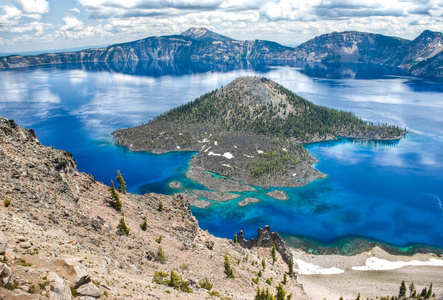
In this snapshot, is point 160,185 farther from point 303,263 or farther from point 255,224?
point 303,263

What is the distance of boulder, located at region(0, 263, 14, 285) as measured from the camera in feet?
78.6

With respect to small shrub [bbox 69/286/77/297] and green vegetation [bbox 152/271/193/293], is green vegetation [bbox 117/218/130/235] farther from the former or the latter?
small shrub [bbox 69/286/77/297]

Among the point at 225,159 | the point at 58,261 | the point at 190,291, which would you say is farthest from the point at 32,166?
the point at 225,159

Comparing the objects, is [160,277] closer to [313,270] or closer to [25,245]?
[25,245]

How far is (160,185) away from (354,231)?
297ft

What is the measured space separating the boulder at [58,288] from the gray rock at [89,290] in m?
1.28

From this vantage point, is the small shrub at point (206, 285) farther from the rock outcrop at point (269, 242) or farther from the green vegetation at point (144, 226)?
the rock outcrop at point (269, 242)

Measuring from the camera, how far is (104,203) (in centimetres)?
5947

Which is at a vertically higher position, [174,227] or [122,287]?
[122,287]

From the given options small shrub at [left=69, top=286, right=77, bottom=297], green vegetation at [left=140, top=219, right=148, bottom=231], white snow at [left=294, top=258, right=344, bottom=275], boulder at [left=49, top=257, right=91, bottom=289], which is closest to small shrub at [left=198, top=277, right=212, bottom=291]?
green vegetation at [left=140, top=219, right=148, bottom=231]

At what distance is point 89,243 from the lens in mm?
44094

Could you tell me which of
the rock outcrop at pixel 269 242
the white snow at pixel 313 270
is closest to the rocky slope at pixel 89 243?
the rock outcrop at pixel 269 242

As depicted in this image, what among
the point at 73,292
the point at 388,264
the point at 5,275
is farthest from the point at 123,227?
the point at 388,264

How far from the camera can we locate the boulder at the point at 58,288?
25.6 meters
